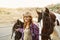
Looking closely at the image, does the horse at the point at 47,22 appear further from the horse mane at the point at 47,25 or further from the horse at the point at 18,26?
the horse at the point at 18,26

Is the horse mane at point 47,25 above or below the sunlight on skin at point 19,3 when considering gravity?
below

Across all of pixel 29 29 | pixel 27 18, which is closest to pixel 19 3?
pixel 27 18

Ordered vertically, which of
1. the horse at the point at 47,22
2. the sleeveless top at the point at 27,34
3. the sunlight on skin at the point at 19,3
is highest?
the sunlight on skin at the point at 19,3

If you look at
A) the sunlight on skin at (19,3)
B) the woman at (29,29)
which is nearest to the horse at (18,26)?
the woman at (29,29)

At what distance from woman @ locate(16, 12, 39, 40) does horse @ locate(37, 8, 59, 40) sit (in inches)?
2.9

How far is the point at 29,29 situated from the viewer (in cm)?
180

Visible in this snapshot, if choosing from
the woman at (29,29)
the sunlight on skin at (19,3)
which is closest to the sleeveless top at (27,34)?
the woman at (29,29)

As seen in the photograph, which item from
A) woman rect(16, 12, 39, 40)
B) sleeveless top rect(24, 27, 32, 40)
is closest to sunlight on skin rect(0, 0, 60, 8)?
woman rect(16, 12, 39, 40)

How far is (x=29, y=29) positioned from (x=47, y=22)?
205 mm

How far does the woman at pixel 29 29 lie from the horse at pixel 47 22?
0.24 feet

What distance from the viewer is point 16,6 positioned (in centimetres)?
183

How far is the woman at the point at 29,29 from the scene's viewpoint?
1.79 metres

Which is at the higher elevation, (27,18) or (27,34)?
(27,18)

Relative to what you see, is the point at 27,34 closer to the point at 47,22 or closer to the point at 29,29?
the point at 29,29
